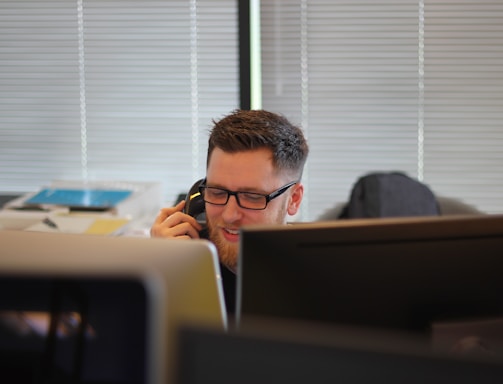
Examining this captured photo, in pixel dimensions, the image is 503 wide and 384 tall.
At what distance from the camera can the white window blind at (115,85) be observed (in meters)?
3.98

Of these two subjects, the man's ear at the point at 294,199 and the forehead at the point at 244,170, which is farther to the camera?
the man's ear at the point at 294,199

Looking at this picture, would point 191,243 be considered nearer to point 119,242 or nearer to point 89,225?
point 119,242

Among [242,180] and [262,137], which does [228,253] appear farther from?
[262,137]

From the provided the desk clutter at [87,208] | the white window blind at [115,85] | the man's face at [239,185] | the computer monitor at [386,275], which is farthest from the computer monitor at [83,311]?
the white window blind at [115,85]

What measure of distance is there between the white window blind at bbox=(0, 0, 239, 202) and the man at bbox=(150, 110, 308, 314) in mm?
1802

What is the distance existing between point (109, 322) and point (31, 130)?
3.18m

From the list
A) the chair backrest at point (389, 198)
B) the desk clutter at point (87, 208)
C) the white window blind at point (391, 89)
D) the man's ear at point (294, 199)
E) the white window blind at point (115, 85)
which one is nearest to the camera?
the man's ear at point (294, 199)

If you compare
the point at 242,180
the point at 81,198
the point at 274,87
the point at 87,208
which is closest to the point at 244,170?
the point at 242,180

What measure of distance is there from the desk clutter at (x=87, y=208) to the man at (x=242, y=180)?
1.01 m

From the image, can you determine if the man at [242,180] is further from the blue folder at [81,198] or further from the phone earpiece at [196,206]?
the blue folder at [81,198]

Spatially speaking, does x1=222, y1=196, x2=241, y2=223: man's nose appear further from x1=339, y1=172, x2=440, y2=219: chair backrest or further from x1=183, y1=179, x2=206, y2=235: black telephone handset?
x1=339, y1=172, x2=440, y2=219: chair backrest

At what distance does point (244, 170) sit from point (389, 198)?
53.2 inches

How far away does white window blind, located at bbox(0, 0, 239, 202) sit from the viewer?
398 centimetres

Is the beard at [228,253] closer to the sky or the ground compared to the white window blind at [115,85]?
closer to the ground
